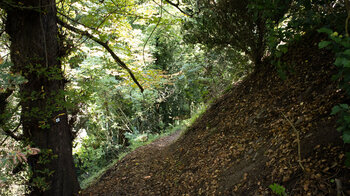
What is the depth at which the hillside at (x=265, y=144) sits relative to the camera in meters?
2.02

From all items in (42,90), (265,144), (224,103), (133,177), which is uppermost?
(42,90)

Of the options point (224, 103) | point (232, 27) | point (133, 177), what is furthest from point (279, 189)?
point (133, 177)

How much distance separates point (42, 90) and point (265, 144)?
3451 mm

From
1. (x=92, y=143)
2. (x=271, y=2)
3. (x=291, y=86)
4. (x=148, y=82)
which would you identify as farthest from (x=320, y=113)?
(x=92, y=143)

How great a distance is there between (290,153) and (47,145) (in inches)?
142

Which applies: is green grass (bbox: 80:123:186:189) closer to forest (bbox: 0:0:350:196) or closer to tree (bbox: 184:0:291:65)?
forest (bbox: 0:0:350:196)

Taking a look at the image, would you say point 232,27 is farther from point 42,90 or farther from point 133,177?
point 133,177

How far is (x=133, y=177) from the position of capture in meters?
5.52

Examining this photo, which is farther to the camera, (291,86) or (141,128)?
(141,128)

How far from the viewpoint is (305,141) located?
227cm

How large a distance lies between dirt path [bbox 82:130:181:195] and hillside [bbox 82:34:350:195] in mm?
33

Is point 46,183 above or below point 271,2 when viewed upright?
below

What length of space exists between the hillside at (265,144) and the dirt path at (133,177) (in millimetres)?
33

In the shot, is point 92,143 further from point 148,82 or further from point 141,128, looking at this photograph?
point 148,82
